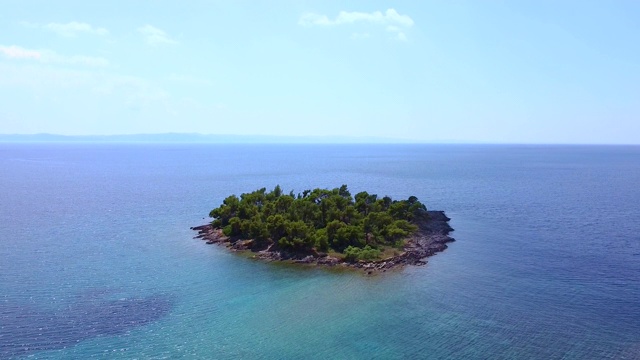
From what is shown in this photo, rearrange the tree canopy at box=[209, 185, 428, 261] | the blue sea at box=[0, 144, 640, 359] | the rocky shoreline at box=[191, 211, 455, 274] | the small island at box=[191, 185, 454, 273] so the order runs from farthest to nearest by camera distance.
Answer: the tree canopy at box=[209, 185, 428, 261]
the small island at box=[191, 185, 454, 273]
the rocky shoreline at box=[191, 211, 455, 274]
the blue sea at box=[0, 144, 640, 359]

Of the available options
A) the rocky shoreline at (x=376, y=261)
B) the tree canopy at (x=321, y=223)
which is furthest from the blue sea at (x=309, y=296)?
the tree canopy at (x=321, y=223)

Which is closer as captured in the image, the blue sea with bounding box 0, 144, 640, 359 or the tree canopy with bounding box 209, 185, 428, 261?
the blue sea with bounding box 0, 144, 640, 359

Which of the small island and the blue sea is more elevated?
the small island

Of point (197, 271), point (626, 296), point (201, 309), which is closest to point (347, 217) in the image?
point (197, 271)

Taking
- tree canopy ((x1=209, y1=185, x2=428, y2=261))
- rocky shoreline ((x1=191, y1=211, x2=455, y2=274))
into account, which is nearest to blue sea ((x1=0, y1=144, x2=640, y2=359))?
rocky shoreline ((x1=191, y1=211, x2=455, y2=274))

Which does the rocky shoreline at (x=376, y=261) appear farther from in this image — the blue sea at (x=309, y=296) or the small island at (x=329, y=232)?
the blue sea at (x=309, y=296)

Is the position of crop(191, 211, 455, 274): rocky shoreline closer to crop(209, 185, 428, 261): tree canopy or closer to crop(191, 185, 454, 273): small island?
crop(191, 185, 454, 273): small island

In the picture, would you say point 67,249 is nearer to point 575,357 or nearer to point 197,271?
point 197,271

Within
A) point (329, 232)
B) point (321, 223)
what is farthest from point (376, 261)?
point (321, 223)

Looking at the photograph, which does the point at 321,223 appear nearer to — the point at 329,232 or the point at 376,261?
the point at 329,232
